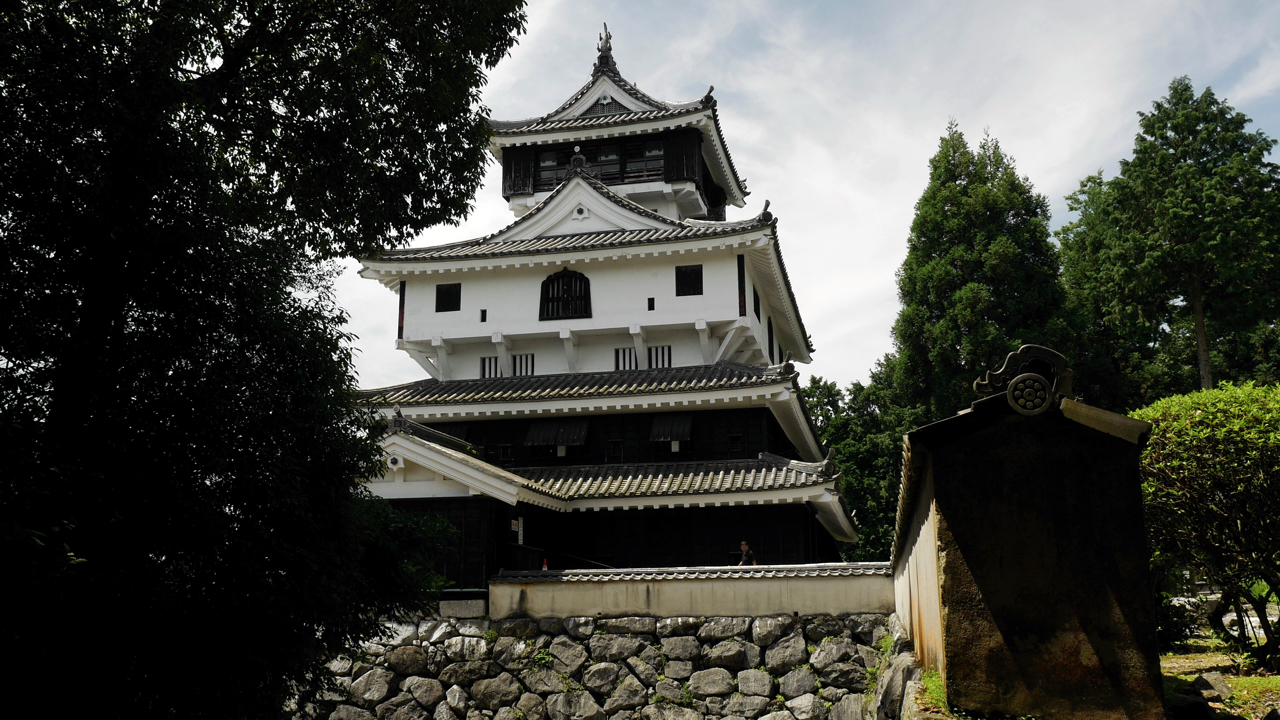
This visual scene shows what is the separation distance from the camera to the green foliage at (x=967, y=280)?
3167cm

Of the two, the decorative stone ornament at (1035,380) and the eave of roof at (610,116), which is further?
the eave of roof at (610,116)

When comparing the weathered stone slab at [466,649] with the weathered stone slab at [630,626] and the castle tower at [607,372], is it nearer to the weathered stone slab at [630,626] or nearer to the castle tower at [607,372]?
the castle tower at [607,372]

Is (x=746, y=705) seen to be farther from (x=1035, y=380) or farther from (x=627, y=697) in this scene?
(x=1035, y=380)

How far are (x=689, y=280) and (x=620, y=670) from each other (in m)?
10.7

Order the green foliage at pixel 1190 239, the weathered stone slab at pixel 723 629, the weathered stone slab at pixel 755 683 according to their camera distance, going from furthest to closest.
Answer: the green foliage at pixel 1190 239
the weathered stone slab at pixel 723 629
the weathered stone slab at pixel 755 683

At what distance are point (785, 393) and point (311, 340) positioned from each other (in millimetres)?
13111

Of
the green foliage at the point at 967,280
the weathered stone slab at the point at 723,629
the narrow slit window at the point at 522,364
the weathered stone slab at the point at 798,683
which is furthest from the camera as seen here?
the green foliage at the point at 967,280

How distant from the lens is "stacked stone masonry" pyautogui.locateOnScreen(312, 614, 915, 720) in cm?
1520

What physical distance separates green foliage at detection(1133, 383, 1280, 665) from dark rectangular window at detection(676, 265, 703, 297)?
11245 millimetres

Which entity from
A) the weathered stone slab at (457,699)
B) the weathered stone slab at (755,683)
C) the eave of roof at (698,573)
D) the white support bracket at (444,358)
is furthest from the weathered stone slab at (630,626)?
the white support bracket at (444,358)

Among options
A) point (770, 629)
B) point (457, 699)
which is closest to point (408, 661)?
point (457, 699)

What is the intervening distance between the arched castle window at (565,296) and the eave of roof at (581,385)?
1658mm

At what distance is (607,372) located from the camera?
76.4 ft

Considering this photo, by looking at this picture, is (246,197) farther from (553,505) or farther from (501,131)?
(501,131)
